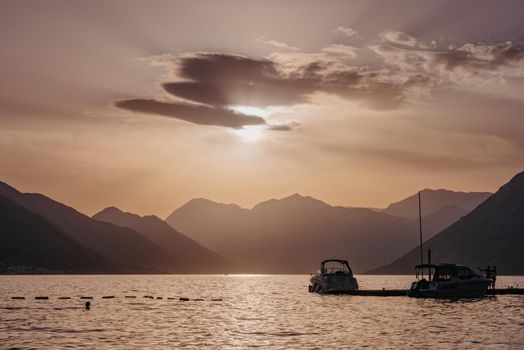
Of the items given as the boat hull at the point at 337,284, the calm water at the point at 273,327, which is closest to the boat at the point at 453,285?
the calm water at the point at 273,327

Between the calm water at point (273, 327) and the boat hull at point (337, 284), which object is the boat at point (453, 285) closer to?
the calm water at point (273, 327)

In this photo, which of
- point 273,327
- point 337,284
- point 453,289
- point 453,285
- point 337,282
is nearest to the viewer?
point 273,327

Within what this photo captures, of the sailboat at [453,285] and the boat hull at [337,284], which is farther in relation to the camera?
the boat hull at [337,284]

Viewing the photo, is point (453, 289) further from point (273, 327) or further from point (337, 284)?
point (273, 327)

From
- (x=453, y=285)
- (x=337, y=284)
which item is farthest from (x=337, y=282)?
(x=453, y=285)

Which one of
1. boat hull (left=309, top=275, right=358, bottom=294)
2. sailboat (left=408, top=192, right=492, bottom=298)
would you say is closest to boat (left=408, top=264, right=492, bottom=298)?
sailboat (left=408, top=192, right=492, bottom=298)

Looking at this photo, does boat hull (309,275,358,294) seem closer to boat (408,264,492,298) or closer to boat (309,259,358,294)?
boat (309,259,358,294)

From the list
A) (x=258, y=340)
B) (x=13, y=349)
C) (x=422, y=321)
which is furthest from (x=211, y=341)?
(x=422, y=321)

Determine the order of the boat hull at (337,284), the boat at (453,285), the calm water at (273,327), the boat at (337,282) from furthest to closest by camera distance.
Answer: the boat at (337,282) → the boat hull at (337,284) → the boat at (453,285) → the calm water at (273,327)

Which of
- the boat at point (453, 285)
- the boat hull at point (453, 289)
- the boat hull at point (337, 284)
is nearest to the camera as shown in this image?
the boat hull at point (453, 289)

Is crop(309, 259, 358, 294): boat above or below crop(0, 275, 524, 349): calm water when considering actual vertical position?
above

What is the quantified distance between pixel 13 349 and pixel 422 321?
153 ft

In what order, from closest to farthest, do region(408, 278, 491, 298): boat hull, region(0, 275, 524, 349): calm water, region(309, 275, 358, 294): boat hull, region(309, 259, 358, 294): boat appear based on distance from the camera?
region(0, 275, 524, 349): calm water
region(408, 278, 491, 298): boat hull
region(309, 275, 358, 294): boat hull
region(309, 259, 358, 294): boat

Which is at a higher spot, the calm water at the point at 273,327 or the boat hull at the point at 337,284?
the boat hull at the point at 337,284
